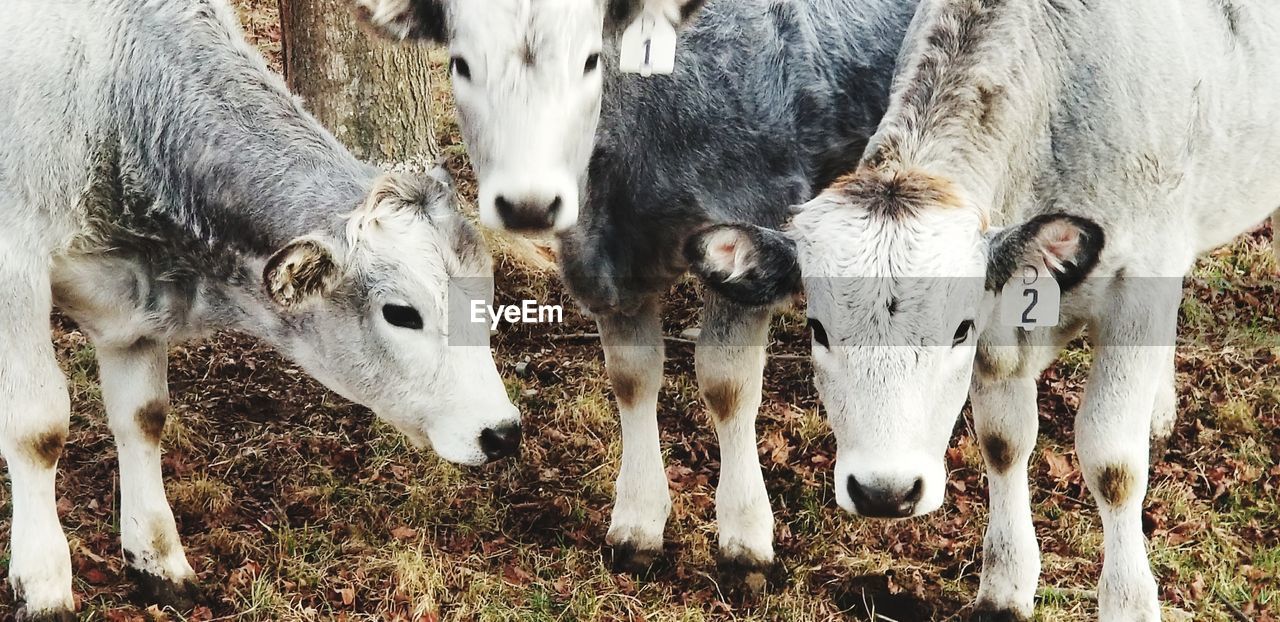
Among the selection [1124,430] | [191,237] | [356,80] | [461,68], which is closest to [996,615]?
[1124,430]

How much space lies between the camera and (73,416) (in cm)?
724

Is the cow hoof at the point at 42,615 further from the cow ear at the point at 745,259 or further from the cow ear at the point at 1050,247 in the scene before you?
the cow ear at the point at 1050,247

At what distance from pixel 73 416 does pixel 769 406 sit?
3850 millimetres

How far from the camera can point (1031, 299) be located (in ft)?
15.8

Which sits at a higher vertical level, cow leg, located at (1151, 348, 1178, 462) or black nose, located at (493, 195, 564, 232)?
black nose, located at (493, 195, 564, 232)

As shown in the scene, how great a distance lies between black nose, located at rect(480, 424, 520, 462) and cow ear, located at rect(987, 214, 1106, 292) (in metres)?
1.92

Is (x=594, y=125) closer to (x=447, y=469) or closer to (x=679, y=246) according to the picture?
(x=679, y=246)

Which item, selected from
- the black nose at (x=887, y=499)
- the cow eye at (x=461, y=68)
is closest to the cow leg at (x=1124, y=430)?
the black nose at (x=887, y=499)

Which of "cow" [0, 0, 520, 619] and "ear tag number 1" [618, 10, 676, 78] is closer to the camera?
"cow" [0, 0, 520, 619]

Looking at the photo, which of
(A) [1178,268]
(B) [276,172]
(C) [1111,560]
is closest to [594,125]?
(B) [276,172]

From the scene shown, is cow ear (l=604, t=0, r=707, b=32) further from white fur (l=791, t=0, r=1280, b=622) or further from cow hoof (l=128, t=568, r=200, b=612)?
cow hoof (l=128, t=568, r=200, b=612)

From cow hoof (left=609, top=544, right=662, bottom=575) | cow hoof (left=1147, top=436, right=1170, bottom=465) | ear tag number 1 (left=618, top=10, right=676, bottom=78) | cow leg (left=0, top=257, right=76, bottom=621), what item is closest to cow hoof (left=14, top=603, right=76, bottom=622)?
cow leg (left=0, top=257, right=76, bottom=621)

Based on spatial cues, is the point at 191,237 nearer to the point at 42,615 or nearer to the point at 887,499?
the point at 42,615

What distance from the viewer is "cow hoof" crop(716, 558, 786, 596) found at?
6.01 meters
